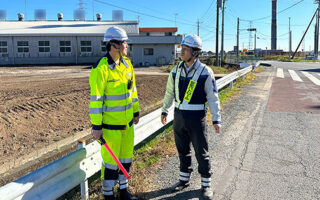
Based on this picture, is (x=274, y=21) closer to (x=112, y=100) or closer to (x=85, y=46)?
(x=85, y=46)

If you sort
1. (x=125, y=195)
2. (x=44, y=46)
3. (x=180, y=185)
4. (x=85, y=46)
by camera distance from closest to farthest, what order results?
(x=125, y=195) < (x=180, y=185) < (x=44, y=46) < (x=85, y=46)

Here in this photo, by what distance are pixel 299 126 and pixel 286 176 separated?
304 cm

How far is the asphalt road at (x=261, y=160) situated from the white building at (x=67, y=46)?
25.2 meters

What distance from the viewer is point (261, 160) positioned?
4.58 metres

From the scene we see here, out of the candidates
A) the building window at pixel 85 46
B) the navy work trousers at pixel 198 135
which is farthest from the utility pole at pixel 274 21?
the navy work trousers at pixel 198 135

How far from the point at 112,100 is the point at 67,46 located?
31.9 meters

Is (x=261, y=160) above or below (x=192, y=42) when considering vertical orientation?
below

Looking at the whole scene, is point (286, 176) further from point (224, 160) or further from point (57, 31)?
point (57, 31)

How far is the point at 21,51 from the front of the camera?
3166cm

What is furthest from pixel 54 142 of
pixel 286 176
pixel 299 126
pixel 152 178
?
pixel 299 126

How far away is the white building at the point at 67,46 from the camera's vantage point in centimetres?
3128

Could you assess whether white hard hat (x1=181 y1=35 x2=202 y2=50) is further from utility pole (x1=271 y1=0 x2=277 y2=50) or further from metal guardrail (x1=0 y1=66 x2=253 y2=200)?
utility pole (x1=271 y1=0 x2=277 y2=50)

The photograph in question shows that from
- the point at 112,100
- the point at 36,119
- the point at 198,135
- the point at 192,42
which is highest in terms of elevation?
the point at 192,42

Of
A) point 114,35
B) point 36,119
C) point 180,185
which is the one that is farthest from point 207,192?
point 36,119
